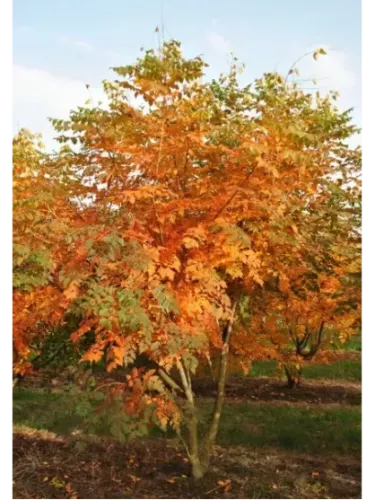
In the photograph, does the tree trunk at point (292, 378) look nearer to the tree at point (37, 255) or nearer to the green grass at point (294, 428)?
the green grass at point (294, 428)

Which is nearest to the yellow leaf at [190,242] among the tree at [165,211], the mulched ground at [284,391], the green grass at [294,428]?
the tree at [165,211]

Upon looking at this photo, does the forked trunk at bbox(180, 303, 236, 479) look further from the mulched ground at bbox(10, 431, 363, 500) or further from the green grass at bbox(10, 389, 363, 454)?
the green grass at bbox(10, 389, 363, 454)

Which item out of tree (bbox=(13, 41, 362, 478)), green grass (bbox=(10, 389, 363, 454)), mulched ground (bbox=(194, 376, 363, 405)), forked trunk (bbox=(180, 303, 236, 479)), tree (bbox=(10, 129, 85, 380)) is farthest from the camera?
mulched ground (bbox=(194, 376, 363, 405))

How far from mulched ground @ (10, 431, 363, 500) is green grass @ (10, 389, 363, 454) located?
1.82ft

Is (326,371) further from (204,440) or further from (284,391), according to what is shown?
(204,440)

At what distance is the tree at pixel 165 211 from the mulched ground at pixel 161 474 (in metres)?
1.15

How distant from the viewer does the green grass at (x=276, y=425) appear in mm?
9609

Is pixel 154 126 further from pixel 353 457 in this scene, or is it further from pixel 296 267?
pixel 353 457

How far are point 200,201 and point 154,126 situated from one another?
1.09 m

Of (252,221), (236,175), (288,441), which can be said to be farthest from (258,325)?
(236,175)

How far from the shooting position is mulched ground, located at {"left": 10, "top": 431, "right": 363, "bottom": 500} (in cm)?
705

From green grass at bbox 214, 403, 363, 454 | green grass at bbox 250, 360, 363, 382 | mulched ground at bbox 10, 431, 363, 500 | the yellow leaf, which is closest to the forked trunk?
mulched ground at bbox 10, 431, 363, 500

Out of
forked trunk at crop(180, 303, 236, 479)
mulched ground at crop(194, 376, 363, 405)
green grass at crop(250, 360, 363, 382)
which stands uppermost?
forked trunk at crop(180, 303, 236, 479)

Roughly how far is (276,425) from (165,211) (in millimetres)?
6917
